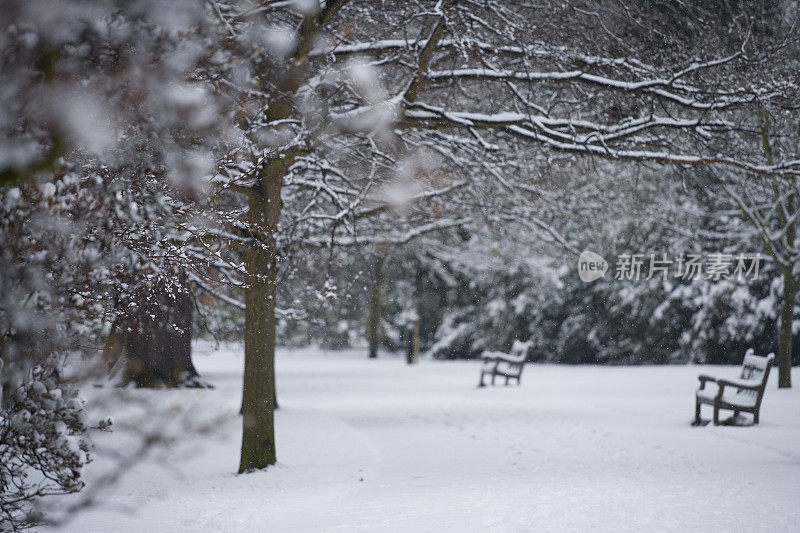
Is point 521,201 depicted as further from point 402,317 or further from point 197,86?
point 402,317

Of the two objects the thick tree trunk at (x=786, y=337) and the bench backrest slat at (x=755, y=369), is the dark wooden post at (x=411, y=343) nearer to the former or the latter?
the thick tree trunk at (x=786, y=337)

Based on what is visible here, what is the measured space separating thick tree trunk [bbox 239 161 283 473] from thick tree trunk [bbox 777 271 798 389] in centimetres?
1167

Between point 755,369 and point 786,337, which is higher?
point 786,337

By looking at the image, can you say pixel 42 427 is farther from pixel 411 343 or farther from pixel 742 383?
pixel 411 343

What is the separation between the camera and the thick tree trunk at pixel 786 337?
51.1ft

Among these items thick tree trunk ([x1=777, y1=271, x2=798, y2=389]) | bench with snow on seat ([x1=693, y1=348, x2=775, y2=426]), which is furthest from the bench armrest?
thick tree trunk ([x1=777, y1=271, x2=798, y2=389])

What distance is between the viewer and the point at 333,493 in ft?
22.9

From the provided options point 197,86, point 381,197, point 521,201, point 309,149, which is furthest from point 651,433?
point 197,86

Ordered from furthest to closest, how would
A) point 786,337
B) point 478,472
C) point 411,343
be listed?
point 411,343 < point 786,337 < point 478,472

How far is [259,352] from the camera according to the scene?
8227 mm

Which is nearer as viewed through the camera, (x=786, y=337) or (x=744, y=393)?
(x=744, y=393)

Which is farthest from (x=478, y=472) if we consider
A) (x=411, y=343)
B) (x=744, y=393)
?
(x=411, y=343)

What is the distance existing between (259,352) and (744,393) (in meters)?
7.70

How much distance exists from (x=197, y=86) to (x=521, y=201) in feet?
23.4
